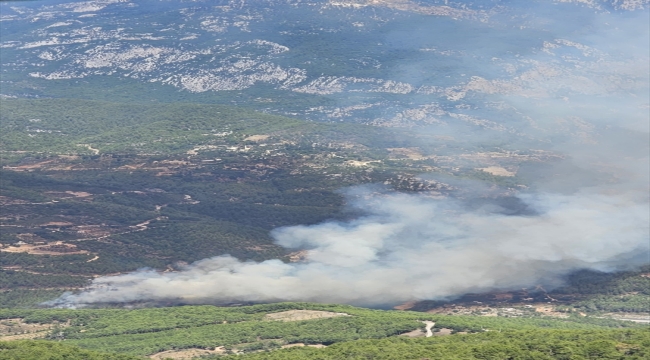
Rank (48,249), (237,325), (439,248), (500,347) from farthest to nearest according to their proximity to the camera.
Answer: (439,248), (48,249), (237,325), (500,347)

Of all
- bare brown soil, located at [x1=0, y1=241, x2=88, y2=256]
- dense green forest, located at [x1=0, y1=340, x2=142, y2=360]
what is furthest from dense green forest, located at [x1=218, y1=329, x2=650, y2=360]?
bare brown soil, located at [x1=0, y1=241, x2=88, y2=256]

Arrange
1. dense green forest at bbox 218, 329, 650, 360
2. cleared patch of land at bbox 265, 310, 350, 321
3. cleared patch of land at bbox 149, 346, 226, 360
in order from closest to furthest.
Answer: dense green forest at bbox 218, 329, 650, 360 < cleared patch of land at bbox 149, 346, 226, 360 < cleared patch of land at bbox 265, 310, 350, 321

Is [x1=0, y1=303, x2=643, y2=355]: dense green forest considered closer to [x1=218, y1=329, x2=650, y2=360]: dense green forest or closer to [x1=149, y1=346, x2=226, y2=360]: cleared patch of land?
[x1=149, y1=346, x2=226, y2=360]: cleared patch of land

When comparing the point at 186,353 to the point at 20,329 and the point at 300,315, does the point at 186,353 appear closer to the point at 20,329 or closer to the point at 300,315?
the point at 300,315

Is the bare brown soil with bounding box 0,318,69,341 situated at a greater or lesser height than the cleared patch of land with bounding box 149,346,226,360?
greater

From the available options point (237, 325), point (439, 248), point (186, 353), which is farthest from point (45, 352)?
point (439, 248)

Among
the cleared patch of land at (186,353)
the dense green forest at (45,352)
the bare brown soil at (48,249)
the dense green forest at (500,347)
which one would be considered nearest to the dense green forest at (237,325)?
the cleared patch of land at (186,353)

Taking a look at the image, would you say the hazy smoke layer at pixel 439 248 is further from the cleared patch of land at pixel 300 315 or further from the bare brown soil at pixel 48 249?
the bare brown soil at pixel 48 249

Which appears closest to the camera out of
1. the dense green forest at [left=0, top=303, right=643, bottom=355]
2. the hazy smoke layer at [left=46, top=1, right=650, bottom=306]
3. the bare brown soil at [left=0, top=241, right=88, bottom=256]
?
the dense green forest at [left=0, top=303, right=643, bottom=355]

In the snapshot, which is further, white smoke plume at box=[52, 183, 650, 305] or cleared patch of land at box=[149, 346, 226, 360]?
white smoke plume at box=[52, 183, 650, 305]
